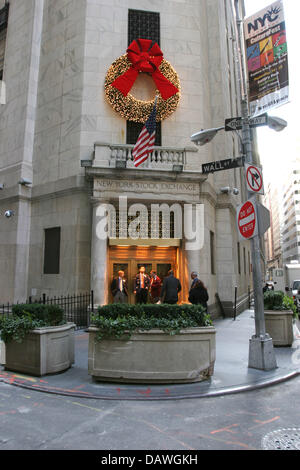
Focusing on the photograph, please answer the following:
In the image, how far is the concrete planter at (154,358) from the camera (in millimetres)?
6379

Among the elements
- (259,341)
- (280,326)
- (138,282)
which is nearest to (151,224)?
(138,282)

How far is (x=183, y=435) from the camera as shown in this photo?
4215 millimetres

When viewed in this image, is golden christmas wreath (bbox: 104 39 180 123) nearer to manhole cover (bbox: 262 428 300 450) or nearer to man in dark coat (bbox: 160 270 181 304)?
man in dark coat (bbox: 160 270 181 304)

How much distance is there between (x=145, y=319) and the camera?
6570mm

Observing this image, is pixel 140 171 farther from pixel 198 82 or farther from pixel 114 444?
pixel 114 444

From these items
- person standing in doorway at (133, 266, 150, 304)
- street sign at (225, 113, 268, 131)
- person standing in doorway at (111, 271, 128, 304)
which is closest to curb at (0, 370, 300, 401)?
street sign at (225, 113, 268, 131)

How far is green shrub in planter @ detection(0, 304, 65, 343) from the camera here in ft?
23.5

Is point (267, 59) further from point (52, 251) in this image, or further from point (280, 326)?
point (52, 251)

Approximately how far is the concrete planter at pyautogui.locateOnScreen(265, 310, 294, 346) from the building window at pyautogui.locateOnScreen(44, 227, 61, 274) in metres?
9.41

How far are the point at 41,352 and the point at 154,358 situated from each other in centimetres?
244

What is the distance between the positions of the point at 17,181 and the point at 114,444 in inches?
581

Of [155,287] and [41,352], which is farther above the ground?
[155,287]

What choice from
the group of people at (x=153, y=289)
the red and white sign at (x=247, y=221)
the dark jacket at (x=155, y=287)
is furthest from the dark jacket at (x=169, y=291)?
the red and white sign at (x=247, y=221)

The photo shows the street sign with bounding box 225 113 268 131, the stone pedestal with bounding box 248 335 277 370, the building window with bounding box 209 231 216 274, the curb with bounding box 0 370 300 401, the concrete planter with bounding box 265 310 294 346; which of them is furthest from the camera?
the building window with bounding box 209 231 216 274
